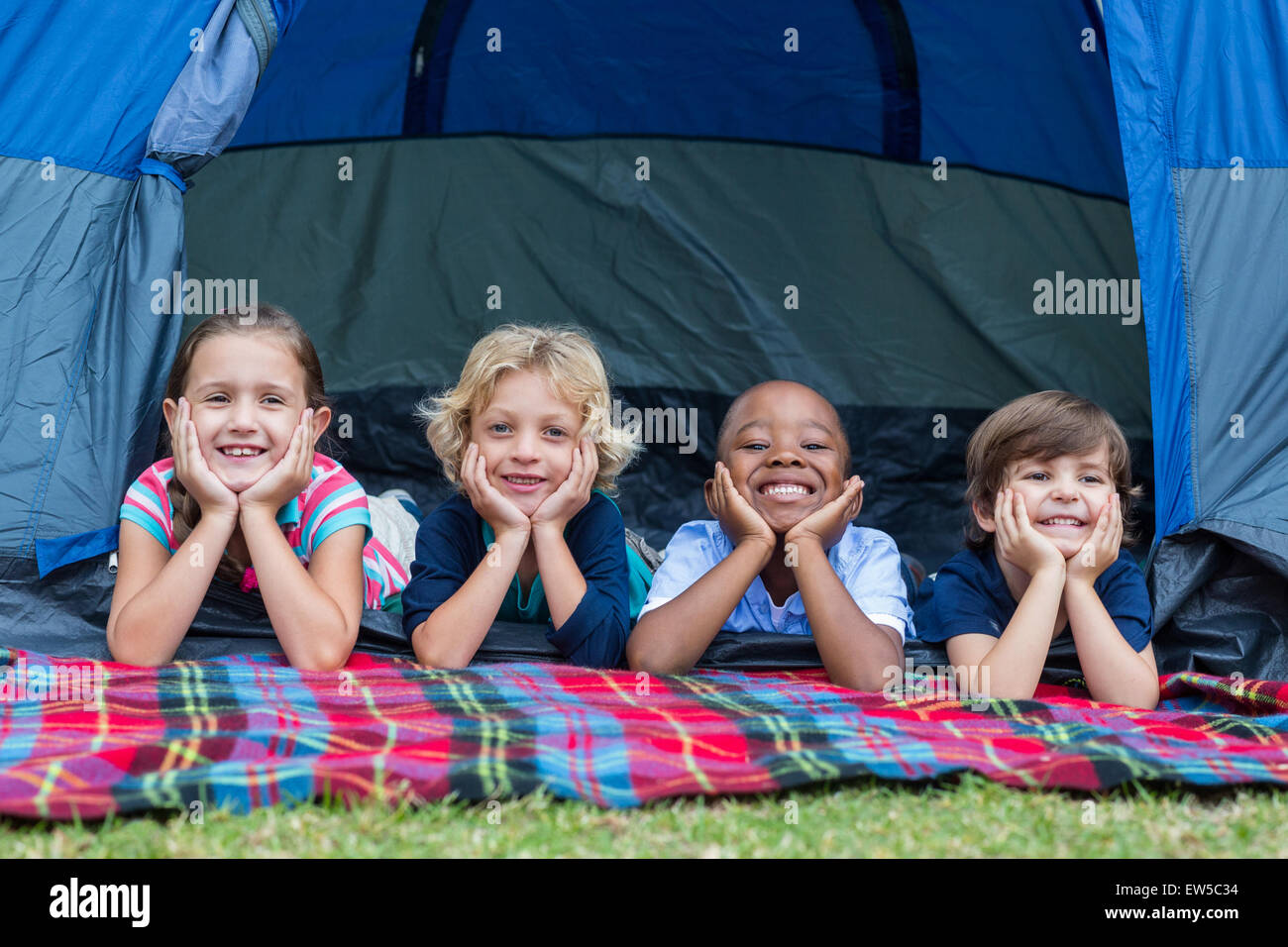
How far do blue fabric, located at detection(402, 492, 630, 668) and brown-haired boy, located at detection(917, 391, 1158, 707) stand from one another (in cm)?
62

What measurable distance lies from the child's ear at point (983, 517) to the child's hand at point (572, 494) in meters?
0.77

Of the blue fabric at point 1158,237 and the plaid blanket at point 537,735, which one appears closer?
the plaid blanket at point 537,735

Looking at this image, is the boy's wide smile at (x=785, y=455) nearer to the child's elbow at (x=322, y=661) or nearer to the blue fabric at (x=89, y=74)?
the child's elbow at (x=322, y=661)

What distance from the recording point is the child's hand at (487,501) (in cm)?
254

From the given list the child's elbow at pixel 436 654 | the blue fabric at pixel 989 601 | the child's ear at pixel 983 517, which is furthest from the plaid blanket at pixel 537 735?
the child's ear at pixel 983 517

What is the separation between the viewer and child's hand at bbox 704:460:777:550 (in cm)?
256

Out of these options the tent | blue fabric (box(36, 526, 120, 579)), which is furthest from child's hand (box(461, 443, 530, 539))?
the tent

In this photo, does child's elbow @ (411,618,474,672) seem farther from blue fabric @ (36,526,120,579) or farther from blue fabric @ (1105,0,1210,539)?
blue fabric @ (1105,0,1210,539)

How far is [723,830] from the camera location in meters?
1.62

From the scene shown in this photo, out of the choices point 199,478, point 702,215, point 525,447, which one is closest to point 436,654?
point 525,447

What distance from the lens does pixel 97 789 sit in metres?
1.66

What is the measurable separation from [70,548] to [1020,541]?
1836mm

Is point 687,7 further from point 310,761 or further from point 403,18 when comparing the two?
point 310,761
